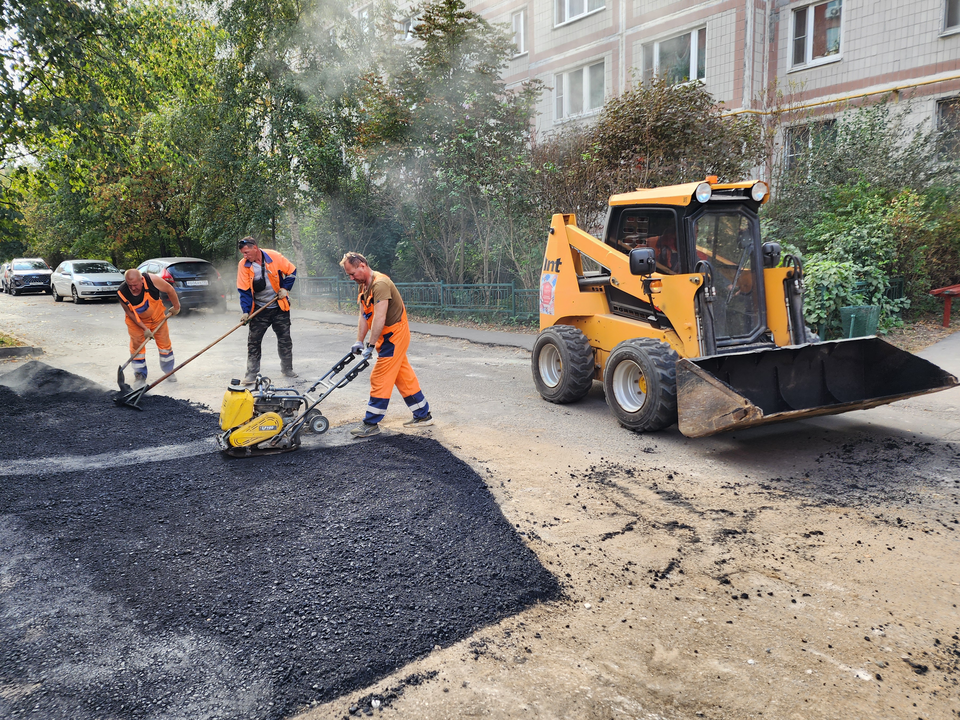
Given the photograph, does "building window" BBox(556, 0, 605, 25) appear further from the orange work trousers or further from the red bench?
the orange work trousers

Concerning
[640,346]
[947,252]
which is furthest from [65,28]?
[947,252]

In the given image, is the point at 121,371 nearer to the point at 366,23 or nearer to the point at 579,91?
the point at 366,23

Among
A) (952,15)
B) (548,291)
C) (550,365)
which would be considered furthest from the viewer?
(952,15)

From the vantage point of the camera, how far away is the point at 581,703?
2547 mm

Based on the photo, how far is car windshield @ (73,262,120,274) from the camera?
2189cm

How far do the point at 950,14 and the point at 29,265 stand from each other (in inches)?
1274

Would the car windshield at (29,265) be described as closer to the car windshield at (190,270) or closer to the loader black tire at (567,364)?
the car windshield at (190,270)

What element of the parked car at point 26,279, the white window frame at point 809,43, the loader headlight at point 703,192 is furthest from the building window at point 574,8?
the parked car at point 26,279

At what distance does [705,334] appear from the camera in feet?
19.0

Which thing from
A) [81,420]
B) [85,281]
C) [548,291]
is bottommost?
[81,420]

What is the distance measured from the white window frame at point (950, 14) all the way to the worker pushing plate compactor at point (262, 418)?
1451 cm

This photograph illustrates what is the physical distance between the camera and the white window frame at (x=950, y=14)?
1347 cm

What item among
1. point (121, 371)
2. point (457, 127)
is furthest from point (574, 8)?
point (121, 371)

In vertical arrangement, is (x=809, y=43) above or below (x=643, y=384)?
above
